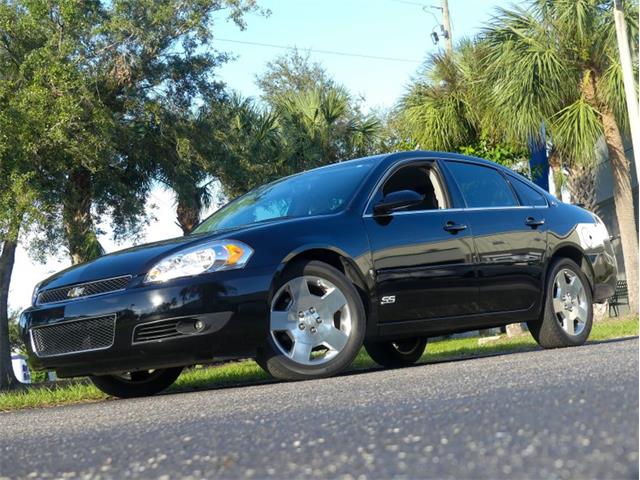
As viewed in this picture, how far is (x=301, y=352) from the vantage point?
636 centimetres

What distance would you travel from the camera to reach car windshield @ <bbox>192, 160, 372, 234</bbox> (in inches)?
280

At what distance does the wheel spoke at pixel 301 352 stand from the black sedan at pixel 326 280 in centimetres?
1

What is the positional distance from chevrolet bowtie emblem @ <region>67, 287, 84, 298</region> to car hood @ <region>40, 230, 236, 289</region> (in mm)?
→ 54

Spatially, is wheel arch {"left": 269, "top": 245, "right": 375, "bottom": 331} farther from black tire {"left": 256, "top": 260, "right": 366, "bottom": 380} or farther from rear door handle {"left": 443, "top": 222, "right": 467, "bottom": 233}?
rear door handle {"left": 443, "top": 222, "right": 467, "bottom": 233}

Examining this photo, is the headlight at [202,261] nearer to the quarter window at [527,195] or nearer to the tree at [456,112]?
the quarter window at [527,195]

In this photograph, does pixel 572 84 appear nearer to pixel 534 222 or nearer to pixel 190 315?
pixel 534 222

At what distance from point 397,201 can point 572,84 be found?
12.9m

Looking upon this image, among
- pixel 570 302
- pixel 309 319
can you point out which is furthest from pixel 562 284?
pixel 309 319

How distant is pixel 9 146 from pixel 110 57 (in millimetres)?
3864

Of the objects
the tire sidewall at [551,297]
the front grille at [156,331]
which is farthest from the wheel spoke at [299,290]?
the tire sidewall at [551,297]

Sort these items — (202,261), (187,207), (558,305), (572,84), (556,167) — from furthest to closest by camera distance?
1. (187,207)
2. (556,167)
3. (572,84)
4. (558,305)
5. (202,261)

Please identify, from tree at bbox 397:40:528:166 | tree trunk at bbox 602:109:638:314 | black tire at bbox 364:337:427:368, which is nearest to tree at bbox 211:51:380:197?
tree at bbox 397:40:528:166

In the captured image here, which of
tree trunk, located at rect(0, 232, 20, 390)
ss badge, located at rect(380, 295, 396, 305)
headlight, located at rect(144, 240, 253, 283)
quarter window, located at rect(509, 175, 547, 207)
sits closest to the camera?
headlight, located at rect(144, 240, 253, 283)

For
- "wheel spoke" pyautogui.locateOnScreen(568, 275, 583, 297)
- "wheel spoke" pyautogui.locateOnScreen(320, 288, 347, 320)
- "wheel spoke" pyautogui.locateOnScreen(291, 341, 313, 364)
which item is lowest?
"wheel spoke" pyautogui.locateOnScreen(291, 341, 313, 364)
